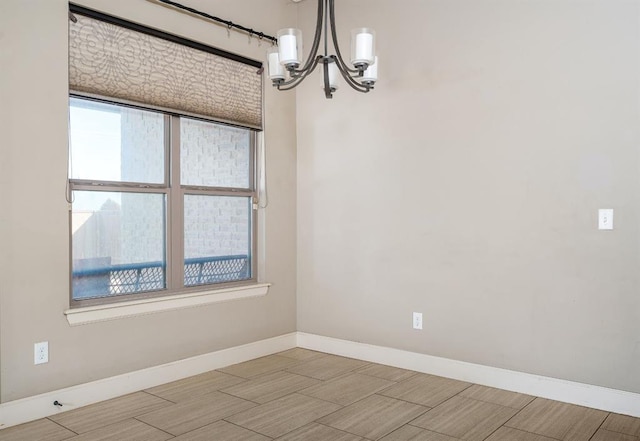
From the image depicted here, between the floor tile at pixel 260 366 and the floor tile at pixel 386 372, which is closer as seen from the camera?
the floor tile at pixel 386 372

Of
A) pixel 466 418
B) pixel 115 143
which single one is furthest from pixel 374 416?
pixel 115 143

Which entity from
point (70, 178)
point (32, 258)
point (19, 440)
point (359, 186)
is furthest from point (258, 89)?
point (19, 440)

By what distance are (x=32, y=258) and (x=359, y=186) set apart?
225 centimetres

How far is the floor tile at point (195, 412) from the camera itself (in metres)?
2.73

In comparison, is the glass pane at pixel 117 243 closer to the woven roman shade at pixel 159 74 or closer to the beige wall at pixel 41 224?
the beige wall at pixel 41 224

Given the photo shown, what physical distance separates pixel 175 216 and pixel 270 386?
1.31 m

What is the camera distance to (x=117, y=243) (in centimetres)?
327

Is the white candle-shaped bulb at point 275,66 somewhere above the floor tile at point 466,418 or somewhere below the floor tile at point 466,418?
above

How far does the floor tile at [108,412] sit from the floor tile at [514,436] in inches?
71.0

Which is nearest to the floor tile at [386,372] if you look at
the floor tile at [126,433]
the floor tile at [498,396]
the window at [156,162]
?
the floor tile at [498,396]

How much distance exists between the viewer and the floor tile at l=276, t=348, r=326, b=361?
405 cm

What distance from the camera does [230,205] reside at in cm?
399

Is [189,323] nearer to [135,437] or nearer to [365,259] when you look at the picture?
[135,437]

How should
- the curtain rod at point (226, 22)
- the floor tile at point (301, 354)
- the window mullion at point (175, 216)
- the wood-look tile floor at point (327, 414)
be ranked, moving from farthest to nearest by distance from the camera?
the floor tile at point (301, 354), the window mullion at point (175, 216), the curtain rod at point (226, 22), the wood-look tile floor at point (327, 414)
